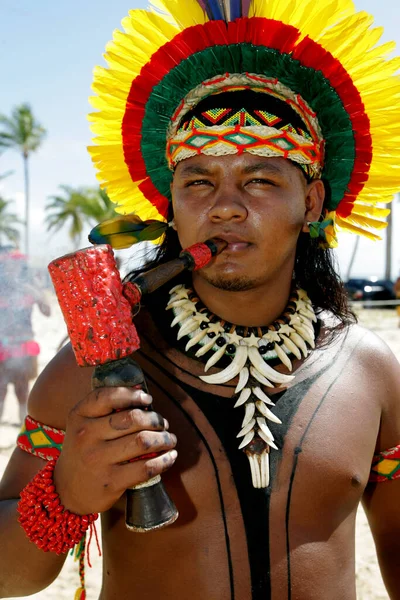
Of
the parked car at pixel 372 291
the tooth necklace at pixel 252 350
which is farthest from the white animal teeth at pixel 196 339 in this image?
the parked car at pixel 372 291

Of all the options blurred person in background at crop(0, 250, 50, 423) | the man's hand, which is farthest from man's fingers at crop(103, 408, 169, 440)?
blurred person in background at crop(0, 250, 50, 423)

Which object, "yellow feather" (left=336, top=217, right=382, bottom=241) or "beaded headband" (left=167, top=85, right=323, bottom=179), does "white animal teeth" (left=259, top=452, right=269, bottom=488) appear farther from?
"yellow feather" (left=336, top=217, right=382, bottom=241)

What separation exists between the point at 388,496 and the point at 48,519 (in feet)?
4.03

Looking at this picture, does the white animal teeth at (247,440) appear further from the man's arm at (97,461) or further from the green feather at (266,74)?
the green feather at (266,74)

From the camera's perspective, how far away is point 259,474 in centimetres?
175

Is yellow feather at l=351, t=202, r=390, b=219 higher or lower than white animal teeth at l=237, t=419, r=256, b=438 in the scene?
higher

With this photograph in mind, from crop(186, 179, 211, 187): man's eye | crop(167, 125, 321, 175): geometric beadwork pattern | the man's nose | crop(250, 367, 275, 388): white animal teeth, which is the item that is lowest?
crop(250, 367, 275, 388): white animal teeth

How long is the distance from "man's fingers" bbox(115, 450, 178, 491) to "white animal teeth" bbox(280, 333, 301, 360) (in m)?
0.90

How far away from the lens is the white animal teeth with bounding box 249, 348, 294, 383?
1.95 meters

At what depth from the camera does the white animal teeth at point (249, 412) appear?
5.96 feet

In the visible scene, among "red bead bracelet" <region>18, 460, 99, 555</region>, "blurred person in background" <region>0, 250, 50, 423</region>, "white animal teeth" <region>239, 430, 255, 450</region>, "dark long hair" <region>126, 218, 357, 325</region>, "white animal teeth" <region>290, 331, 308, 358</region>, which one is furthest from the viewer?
"blurred person in background" <region>0, 250, 50, 423</region>

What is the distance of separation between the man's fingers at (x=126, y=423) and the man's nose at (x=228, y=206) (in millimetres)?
807

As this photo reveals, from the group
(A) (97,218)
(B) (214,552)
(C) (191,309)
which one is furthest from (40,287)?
(A) (97,218)

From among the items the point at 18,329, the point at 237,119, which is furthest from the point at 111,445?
the point at 18,329
